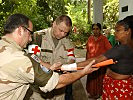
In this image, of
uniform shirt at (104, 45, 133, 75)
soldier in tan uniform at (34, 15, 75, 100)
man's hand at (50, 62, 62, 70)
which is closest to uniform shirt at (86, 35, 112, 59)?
soldier in tan uniform at (34, 15, 75, 100)

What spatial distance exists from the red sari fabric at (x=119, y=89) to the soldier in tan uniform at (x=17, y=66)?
1.31 m

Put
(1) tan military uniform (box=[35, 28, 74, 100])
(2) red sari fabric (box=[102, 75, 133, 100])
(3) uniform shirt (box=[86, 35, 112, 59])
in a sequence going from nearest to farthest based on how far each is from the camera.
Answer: (2) red sari fabric (box=[102, 75, 133, 100]), (1) tan military uniform (box=[35, 28, 74, 100]), (3) uniform shirt (box=[86, 35, 112, 59])

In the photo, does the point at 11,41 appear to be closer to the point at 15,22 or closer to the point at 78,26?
the point at 15,22

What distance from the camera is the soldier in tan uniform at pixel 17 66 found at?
1.87 meters

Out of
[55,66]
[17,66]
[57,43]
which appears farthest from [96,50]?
[17,66]

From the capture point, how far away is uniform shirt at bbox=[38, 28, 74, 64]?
10.9 feet

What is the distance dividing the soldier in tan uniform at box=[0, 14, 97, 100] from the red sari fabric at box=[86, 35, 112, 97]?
3.65 metres

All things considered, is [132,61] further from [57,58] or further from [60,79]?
[60,79]

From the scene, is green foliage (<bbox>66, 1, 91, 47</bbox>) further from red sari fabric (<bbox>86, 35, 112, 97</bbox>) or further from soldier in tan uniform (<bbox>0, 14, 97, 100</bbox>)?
soldier in tan uniform (<bbox>0, 14, 97, 100</bbox>)

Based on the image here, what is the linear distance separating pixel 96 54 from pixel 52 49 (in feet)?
8.32

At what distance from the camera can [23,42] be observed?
2.03 m

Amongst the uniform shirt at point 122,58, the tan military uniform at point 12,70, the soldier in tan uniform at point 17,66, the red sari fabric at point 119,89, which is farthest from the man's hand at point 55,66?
the tan military uniform at point 12,70

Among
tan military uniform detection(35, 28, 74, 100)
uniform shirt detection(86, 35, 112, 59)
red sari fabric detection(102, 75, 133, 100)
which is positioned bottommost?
red sari fabric detection(102, 75, 133, 100)

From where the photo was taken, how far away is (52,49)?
334 cm
